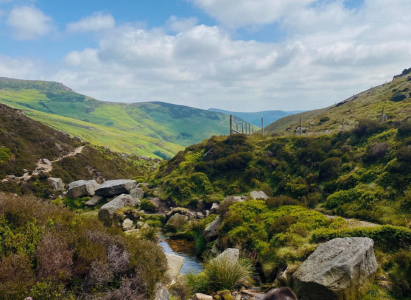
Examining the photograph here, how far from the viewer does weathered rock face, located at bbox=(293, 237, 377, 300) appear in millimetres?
8516

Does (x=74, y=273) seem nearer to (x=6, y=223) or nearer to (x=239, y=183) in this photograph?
(x=6, y=223)

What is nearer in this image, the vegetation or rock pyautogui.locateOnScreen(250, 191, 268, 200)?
the vegetation

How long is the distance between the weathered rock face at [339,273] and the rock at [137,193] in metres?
24.7

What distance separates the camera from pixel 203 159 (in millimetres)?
34406

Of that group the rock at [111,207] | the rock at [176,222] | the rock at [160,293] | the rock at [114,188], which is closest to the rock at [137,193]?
the rock at [114,188]

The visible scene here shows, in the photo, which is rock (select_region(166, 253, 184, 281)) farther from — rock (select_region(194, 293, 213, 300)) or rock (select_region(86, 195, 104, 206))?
rock (select_region(86, 195, 104, 206))

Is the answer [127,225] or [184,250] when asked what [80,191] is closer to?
[127,225]

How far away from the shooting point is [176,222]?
23.8m

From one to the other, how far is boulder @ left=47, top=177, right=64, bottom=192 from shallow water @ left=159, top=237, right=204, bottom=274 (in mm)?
22750

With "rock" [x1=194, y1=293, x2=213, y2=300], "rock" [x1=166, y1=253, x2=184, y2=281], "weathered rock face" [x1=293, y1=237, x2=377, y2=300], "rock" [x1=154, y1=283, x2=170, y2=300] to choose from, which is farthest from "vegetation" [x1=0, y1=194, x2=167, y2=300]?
"weathered rock face" [x1=293, y1=237, x2=377, y2=300]

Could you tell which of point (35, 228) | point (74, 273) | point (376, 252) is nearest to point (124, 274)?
point (74, 273)

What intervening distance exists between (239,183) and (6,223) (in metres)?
22.8

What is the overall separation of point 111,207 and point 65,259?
19772 mm

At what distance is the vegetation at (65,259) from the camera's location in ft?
19.0
